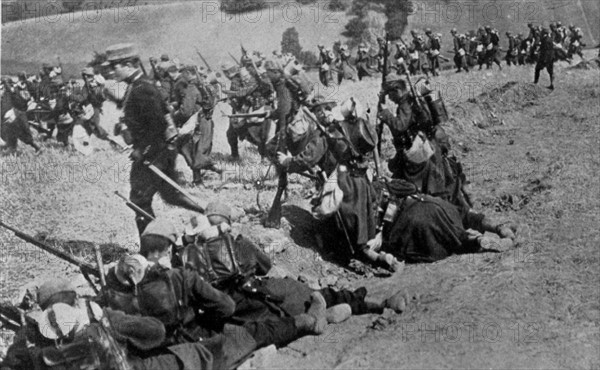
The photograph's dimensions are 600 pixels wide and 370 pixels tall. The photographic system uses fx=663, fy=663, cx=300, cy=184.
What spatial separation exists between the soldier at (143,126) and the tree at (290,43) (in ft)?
77.4

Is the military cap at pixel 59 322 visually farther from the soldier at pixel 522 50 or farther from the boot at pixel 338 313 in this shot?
the soldier at pixel 522 50

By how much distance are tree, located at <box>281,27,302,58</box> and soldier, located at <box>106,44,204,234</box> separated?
2358 cm

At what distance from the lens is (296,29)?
3375cm

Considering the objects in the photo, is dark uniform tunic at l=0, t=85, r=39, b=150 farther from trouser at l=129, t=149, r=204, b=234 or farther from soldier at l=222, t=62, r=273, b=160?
trouser at l=129, t=149, r=204, b=234

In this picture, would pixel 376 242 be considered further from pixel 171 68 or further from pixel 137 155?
pixel 171 68

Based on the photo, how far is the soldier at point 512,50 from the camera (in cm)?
2503

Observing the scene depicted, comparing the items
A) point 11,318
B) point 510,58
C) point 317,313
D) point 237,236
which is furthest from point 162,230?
point 510,58

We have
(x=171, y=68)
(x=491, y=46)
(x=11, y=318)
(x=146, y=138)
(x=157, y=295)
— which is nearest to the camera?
(x=157, y=295)

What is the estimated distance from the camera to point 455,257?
6629mm

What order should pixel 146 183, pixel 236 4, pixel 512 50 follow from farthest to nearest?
pixel 512 50
pixel 236 4
pixel 146 183

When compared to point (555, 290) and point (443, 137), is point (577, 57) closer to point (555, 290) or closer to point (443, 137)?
point (443, 137)

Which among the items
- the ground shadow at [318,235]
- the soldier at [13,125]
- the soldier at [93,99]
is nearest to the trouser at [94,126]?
the soldier at [93,99]

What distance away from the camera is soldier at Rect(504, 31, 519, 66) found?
25.0m

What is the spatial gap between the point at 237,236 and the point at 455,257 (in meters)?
2.49
